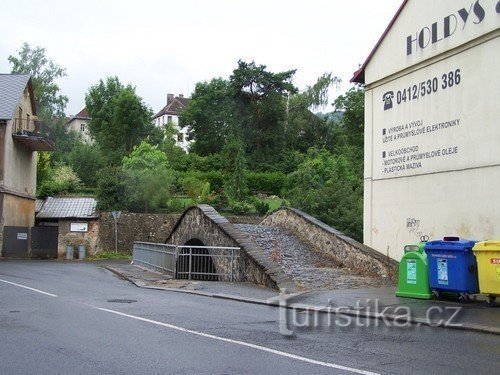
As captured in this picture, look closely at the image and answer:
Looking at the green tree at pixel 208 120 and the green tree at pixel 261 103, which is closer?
the green tree at pixel 261 103

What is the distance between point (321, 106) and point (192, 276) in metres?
57.2

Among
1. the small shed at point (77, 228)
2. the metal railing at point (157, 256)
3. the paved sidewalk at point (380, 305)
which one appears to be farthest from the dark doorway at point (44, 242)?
the paved sidewalk at point (380, 305)

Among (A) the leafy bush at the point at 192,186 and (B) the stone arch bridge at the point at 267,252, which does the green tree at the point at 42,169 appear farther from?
(B) the stone arch bridge at the point at 267,252

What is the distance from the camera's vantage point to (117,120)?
6569 centimetres

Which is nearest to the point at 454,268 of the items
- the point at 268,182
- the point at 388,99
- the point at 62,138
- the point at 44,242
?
the point at 388,99

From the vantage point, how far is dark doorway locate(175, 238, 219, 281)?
1870 centimetres

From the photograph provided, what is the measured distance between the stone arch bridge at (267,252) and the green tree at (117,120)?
43.8 meters

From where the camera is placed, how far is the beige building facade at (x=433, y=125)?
12531 mm

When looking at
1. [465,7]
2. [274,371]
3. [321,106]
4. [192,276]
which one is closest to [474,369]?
[274,371]

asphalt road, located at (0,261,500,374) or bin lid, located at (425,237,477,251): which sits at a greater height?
bin lid, located at (425,237,477,251)

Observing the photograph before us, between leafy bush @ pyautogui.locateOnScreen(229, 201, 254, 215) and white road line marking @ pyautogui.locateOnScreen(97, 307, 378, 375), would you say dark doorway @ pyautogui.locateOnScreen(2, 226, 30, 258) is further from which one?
white road line marking @ pyautogui.locateOnScreen(97, 307, 378, 375)

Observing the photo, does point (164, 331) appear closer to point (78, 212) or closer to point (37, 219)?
point (78, 212)

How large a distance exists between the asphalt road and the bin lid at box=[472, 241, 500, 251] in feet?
7.96

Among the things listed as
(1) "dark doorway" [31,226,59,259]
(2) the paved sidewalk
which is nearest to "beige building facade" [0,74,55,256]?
(1) "dark doorway" [31,226,59,259]
